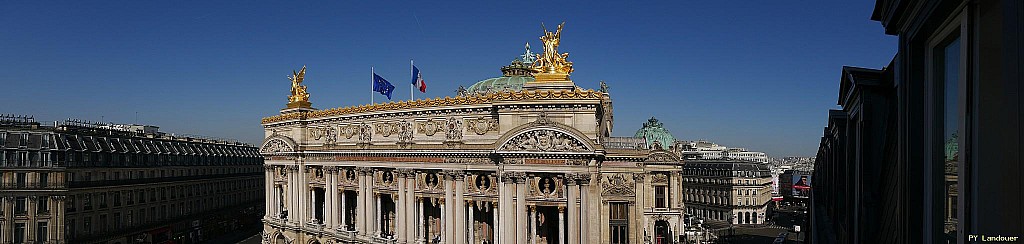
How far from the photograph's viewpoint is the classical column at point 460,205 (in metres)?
43.5

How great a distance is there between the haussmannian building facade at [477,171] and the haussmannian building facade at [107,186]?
21923 millimetres

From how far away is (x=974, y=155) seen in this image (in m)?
4.78

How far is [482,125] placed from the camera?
43500 millimetres

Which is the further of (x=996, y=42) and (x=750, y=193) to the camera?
(x=750, y=193)

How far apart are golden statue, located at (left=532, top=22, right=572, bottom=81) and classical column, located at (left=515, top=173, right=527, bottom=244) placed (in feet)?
21.8

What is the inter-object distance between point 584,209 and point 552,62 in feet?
31.2

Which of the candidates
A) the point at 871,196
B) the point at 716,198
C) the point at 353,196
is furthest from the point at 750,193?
the point at 871,196

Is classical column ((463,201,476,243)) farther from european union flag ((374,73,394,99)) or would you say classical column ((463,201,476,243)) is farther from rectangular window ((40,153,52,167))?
rectangular window ((40,153,52,167))

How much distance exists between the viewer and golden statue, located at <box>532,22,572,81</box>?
4138 cm

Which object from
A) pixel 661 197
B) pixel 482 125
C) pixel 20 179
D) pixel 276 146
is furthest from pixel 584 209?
pixel 20 179

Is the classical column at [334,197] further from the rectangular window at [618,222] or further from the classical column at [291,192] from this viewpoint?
the rectangular window at [618,222]

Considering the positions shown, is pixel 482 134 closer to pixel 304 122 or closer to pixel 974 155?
pixel 304 122

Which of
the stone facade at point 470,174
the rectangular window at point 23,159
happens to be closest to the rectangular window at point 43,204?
the rectangular window at point 23,159

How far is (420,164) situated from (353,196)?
13623 millimetres
